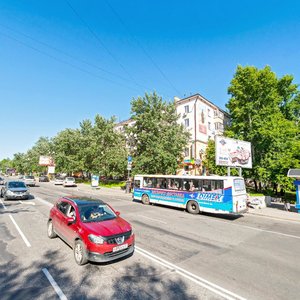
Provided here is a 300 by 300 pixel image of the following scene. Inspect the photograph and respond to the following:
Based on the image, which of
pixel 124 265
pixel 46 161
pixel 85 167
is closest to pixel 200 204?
pixel 124 265

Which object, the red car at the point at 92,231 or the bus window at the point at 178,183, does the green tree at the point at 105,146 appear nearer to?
the bus window at the point at 178,183

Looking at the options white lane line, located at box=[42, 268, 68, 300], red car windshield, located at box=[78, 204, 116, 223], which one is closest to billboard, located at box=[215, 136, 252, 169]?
red car windshield, located at box=[78, 204, 116, 223]

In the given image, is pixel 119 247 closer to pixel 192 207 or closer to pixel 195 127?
pixel 192 207

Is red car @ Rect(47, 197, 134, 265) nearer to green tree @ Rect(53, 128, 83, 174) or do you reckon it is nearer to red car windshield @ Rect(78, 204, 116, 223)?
red car windshield @ Rect(78, 204, 116, 223)

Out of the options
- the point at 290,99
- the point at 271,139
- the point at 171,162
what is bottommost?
the point at 171,162

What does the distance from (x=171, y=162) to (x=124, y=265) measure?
22.4 metres

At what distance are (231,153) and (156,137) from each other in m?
11.5

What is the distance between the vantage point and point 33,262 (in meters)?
5.74

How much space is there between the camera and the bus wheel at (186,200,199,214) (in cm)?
1425

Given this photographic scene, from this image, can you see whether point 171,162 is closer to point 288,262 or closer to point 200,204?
point 200,204

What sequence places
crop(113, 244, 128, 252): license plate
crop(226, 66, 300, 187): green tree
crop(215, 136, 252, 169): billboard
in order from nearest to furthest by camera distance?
crop(113, 244, 128, 252): license plate, crop(215, 136, 252, 169): billboard, crop(226, 66, 300, 187): green tree

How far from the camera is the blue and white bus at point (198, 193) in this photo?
1278 centimetres

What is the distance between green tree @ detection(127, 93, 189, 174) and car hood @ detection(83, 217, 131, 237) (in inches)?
812

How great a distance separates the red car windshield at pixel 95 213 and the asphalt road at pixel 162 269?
123 cm
